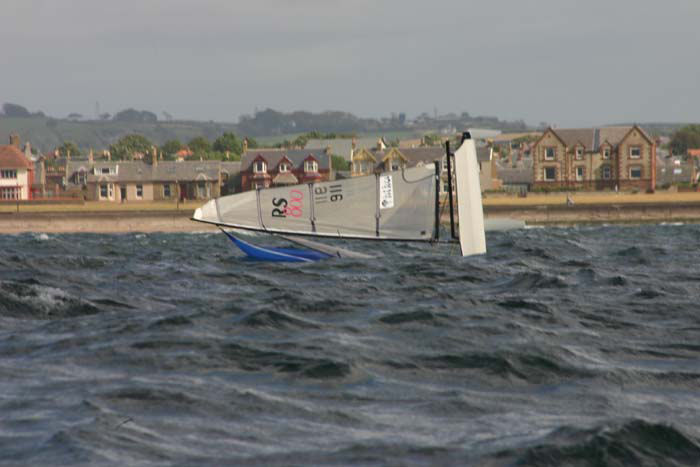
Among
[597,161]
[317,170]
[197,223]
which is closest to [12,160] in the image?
[317,170]

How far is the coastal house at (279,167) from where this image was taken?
5236 inches

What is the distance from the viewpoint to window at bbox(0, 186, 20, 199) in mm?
131750

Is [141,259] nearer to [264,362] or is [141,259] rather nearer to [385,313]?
[385,313]

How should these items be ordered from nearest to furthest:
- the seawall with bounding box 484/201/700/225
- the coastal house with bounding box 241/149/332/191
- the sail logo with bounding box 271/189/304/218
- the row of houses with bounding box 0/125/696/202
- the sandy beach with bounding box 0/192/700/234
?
1. the sail logo with bounding box 271/189/304/218
2. the seawall with bounding box 484/201/700/225
3. the sandy beach with bounding box 0/192/700/234
4. the row of houses with bounding box 0/125/696/202
5. the coastal house with bounding box 241/149/332/191

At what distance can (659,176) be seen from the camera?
144 meters

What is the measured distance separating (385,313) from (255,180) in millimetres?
114393

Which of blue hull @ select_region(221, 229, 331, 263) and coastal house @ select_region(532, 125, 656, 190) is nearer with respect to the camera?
blue hull @ select_region(221, 229, 331, 263)

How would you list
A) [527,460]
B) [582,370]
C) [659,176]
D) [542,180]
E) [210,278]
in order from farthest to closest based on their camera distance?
[659,176], [542,180], [210,278], [582,370], [527,460]

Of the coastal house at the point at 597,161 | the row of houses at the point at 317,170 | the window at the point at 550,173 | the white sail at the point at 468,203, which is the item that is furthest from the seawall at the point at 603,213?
the white sail at the point at 468,203

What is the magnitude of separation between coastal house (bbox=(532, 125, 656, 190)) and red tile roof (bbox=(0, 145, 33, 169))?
2482 inches

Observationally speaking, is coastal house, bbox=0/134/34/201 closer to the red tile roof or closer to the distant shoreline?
the red tile roof

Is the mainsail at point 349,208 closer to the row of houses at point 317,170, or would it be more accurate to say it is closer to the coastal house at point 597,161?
the row of houses at point 317,170

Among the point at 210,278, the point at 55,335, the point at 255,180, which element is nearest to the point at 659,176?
the point at 255,180

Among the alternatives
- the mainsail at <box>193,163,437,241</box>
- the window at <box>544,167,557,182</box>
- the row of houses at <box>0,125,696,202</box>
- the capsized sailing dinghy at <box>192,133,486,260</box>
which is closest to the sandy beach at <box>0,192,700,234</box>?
the row of houses at <box>0,125,696,202</box>
